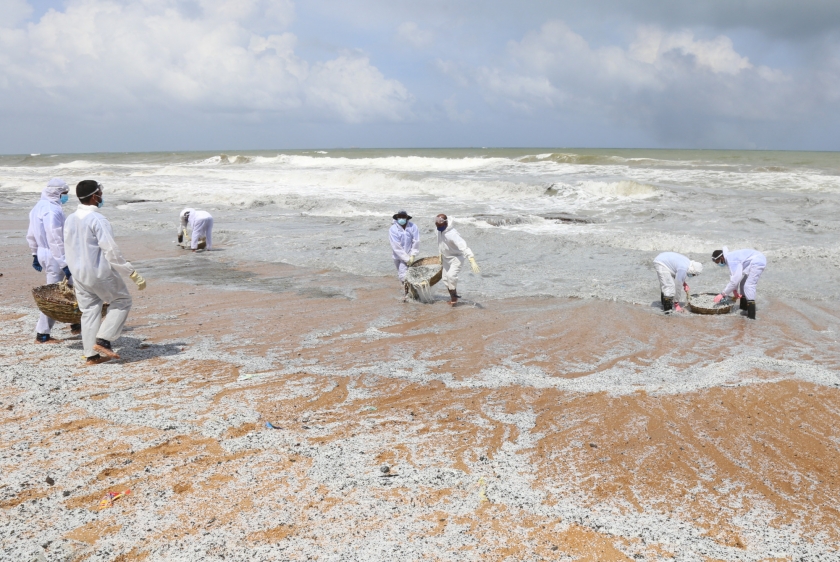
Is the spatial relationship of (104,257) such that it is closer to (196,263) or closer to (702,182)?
(196,263)

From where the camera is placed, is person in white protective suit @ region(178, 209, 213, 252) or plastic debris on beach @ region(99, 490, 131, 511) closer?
plastic debris on beach @ region(99, 490, 131, 511)

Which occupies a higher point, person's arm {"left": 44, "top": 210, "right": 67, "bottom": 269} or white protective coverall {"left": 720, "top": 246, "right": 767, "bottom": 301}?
person's arm {"left": 44, "top": 210, "right": 67, "bottom": 269}

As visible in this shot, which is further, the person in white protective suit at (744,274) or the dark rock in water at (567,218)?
the dark rock in water at (567,218)

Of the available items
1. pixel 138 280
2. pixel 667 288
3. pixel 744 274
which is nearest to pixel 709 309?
pixel 667 288

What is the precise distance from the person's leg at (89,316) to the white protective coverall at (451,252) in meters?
4.61

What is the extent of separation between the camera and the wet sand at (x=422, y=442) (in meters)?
3.51

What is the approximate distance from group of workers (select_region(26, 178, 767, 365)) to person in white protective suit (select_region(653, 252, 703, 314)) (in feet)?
Answer: 0.04

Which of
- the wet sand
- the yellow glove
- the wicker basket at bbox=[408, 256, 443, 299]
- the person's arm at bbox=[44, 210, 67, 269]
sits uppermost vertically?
the person's arm at bbox=[44, 210, 67, 269]

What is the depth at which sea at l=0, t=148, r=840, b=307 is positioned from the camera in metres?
11.0

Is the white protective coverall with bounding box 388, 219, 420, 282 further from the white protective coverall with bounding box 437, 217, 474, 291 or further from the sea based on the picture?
the white protective coverall with bounding box 437, 217, 474, 291

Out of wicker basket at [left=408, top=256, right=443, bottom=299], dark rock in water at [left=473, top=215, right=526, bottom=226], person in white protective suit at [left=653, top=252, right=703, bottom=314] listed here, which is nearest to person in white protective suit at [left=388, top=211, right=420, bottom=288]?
wicker basket at [left=408, top=256, right=443, bottom=299]

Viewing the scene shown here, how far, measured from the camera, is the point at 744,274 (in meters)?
8.57

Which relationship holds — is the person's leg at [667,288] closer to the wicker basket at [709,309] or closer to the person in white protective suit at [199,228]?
the wicker basket at [709,309]

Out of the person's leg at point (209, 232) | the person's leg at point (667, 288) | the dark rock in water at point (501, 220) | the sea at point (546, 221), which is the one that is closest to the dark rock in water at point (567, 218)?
the sea at point (546, 221)
